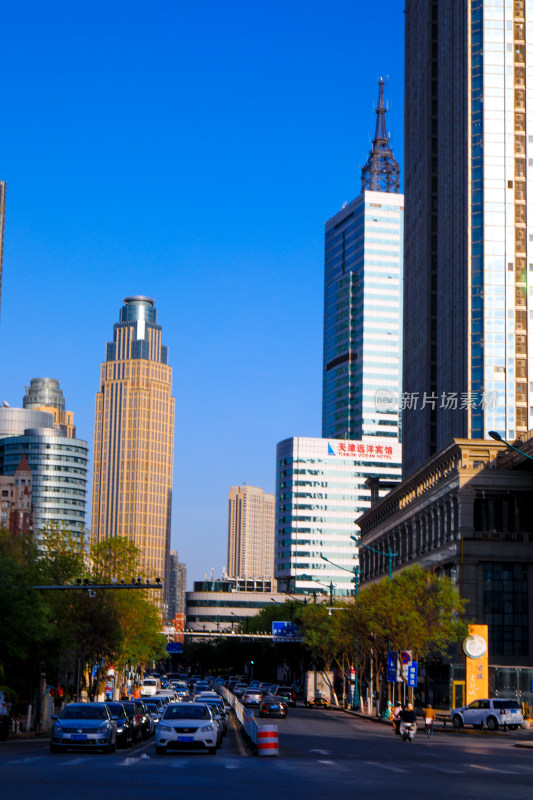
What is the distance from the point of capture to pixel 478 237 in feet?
420

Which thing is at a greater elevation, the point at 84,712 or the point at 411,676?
the point at 84,712

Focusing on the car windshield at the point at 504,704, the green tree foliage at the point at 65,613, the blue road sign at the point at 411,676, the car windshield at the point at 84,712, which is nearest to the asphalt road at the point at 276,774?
the car windshield at the point at 84,712

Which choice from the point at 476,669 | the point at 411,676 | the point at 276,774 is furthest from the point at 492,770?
the point at 476,669

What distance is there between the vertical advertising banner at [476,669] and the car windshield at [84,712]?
41.9 meters

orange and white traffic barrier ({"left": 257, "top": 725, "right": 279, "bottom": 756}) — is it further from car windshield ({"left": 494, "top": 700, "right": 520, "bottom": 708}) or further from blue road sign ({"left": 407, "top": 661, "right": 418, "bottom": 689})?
blue road sign ({"left": 407, "top": 661, "right": 418, "bottom": 689})

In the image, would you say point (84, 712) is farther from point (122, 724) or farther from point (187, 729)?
point (122, 724)

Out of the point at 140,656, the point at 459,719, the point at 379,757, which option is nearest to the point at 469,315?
the point at 140,656

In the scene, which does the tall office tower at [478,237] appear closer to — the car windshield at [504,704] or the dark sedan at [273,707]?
the dark sedan at [273,707]

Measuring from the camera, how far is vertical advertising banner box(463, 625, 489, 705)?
7300 cm

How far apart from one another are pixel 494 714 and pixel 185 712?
104 ft

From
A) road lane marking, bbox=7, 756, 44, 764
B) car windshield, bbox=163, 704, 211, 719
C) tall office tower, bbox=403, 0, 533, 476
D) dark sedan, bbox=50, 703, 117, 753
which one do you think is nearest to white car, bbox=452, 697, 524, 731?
car windshield, bbox=163, 704, 211, 719

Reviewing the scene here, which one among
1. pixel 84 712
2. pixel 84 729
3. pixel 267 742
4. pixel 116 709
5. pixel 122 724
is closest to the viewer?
pixel 267 742

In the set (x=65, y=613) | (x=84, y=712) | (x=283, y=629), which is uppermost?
(x=65, y=613)

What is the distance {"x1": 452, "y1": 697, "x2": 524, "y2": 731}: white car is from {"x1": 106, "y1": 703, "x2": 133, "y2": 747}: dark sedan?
2577 cm
